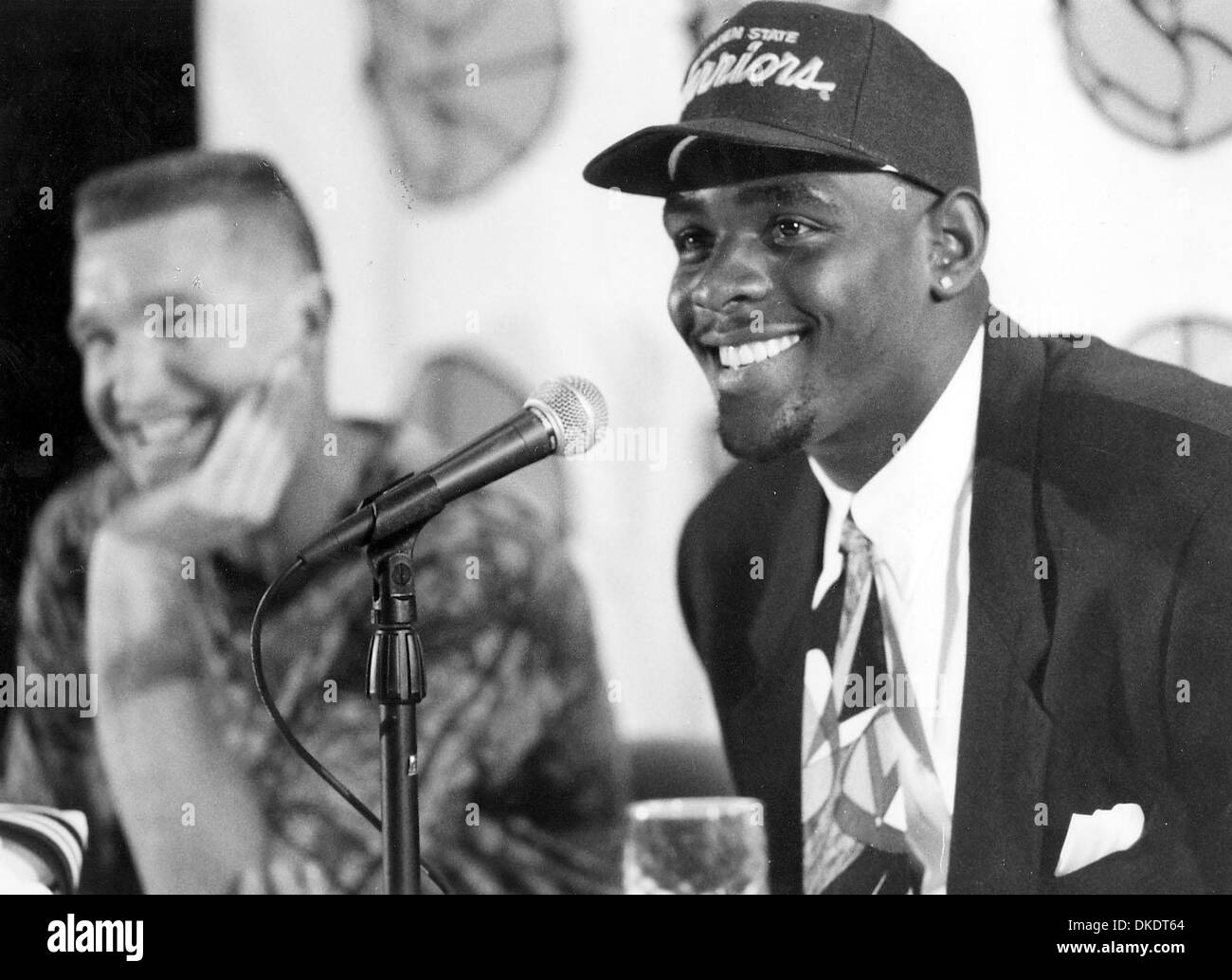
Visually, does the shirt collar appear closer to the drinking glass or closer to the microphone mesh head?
the drinking glass

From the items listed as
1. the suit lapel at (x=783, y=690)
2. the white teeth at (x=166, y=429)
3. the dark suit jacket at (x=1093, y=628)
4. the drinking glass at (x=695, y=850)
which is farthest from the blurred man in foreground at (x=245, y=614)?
the dark suit jacket at (x=1093, y=628)

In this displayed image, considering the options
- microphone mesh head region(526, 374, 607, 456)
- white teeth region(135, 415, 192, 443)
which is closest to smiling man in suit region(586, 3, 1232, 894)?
microphone mesh head region(526, 374, 607, 456)

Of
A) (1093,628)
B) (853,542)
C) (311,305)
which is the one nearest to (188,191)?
(311,305)

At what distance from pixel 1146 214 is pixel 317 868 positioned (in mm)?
1838

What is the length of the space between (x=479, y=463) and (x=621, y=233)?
75 cm

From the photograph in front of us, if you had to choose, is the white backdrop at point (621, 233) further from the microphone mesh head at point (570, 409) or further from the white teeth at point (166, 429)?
the microphone mesh head at point (570, 409)

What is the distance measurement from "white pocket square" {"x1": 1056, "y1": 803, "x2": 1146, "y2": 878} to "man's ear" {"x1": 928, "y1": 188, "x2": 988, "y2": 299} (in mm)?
907

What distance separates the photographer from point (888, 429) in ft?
7.73

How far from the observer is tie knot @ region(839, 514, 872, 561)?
238cm

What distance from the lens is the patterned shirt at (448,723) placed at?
242 cm

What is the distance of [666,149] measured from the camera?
2365 millimetres

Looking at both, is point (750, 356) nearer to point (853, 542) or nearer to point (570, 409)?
point (853, 542)

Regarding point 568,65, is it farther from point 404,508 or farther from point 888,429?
point 404,508
